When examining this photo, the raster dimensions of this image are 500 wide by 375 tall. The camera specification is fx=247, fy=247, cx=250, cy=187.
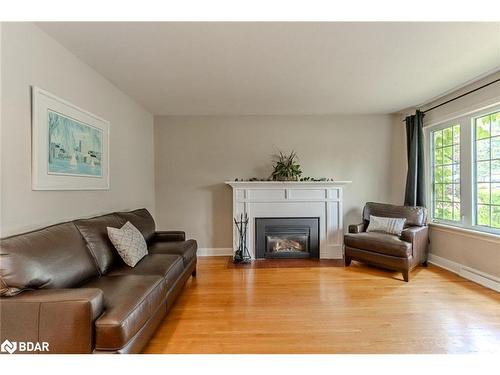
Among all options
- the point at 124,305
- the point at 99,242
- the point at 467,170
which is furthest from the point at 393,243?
the point at 99,242

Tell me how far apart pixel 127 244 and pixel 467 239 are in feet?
13.3

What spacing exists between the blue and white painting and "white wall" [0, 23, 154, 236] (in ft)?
0.63

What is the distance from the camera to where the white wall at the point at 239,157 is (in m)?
4.37

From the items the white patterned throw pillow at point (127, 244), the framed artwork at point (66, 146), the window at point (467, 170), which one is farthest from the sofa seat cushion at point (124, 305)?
the window at point (467, 170)

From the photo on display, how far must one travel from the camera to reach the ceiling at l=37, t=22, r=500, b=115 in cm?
195

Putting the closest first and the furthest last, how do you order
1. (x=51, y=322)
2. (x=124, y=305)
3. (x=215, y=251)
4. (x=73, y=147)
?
1. (x=51, y=322)
2. (x=124, y=305)
3. (x=73, y=147)
4. (x=215, y=251)

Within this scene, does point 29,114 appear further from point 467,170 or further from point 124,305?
point 467,170

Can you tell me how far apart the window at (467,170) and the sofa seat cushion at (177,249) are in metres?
3.61

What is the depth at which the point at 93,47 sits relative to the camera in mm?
2195

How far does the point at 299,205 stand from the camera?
4.17 metres

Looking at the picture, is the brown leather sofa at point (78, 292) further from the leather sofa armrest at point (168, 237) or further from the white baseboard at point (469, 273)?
the white baseboard at point (469, 273)

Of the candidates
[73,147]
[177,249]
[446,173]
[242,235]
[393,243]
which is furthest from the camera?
[242,235]
